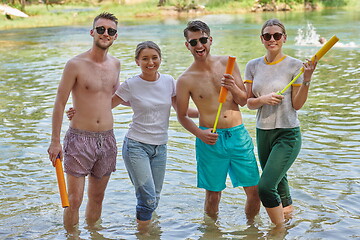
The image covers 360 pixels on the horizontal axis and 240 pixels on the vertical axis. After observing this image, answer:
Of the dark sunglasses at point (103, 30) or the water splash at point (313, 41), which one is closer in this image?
the dark sunglasses at point (103, 30)

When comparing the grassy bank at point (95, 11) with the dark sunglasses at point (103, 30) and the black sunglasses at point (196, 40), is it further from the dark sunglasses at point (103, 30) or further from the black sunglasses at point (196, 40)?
the black sunglasses at point (196, 40)

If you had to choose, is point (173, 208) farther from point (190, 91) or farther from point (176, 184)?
point (190, 91)

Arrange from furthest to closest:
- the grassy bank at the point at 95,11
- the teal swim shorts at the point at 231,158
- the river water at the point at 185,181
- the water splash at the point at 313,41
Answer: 1. the grassy bank at the point at 95,11
2. the water splash at the point at 313,41
3. the river water at the point at 185,181
4. the teal swim shorts at the point at 231,158

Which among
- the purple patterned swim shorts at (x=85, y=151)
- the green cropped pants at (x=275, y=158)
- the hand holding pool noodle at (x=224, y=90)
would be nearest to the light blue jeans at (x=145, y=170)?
the purple patterned swim shorts at (x=85, y=151)

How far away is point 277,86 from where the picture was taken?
4914 millimetres

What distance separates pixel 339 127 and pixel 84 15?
3752cm

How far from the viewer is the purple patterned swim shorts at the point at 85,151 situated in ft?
16.4

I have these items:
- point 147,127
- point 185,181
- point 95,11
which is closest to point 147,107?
point 147,127

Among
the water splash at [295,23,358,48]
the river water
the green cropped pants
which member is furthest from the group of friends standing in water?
the water splash at [295,23,358,48]

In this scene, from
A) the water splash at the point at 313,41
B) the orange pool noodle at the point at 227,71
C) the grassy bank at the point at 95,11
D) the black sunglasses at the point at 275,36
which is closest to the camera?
Result: the orange pool noodle at the point at 227,71

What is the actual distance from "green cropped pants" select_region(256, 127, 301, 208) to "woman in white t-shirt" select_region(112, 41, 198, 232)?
0.89 metres

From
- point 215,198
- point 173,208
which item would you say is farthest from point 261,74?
point 173,208

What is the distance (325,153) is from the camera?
8.04 metres

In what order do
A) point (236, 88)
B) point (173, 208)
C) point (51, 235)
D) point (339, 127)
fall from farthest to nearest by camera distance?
point (339, 127) < point (173, 208) < point (51, 235) < point (236, 88)
